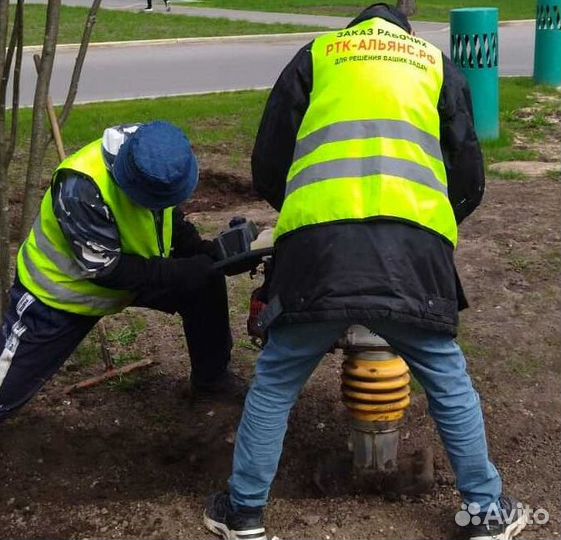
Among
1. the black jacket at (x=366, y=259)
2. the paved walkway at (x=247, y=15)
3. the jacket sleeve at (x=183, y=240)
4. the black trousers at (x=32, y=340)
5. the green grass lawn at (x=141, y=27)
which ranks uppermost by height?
the black jacket at (x=366, y=259)

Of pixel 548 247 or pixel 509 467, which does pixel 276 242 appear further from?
pixel 548 247

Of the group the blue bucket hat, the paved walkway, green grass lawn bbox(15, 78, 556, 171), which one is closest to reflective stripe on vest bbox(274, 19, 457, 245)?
the blue bucket hat

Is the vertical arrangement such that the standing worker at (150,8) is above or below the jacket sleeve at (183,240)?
below

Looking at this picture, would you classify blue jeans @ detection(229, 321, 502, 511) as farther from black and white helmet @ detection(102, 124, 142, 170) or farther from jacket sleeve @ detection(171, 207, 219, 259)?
jacket sleeve @ detection(171, 207, 219, 259)

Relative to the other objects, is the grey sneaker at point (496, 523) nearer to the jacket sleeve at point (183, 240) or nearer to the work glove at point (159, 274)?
the work glove at point (159, 274)

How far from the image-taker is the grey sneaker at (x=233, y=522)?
284 cm

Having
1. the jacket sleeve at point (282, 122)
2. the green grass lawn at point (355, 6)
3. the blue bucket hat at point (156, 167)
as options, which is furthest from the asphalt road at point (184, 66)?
the jacket sleeve at point (282, 122)

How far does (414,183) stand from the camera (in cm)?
249

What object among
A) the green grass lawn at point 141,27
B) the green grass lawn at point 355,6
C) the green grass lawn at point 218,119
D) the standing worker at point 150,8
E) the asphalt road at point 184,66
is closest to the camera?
the green grass lawn at point 218,119

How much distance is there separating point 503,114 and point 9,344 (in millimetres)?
6977

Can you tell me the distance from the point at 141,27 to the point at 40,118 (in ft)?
54.6

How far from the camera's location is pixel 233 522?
2.86 meters

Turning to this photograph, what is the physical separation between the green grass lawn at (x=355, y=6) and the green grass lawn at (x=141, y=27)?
3504 mm

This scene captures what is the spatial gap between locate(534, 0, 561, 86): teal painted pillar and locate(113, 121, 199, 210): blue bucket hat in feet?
27.3
